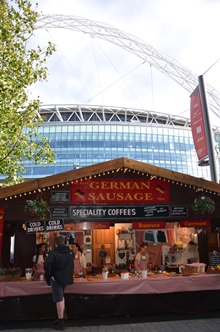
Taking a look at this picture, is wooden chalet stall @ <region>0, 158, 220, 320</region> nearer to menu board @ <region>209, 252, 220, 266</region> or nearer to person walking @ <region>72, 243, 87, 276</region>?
menu board @ <region>209, 252, 220, 266</region>

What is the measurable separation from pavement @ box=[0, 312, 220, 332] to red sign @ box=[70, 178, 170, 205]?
3013 mm

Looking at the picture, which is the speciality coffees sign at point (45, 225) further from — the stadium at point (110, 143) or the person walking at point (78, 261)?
the stadium at point (110, 143)

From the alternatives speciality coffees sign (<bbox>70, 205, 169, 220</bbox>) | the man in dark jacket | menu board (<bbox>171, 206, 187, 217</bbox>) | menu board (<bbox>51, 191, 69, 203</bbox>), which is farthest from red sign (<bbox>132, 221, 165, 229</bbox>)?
the man in dark jacket

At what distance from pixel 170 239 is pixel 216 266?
557 cm

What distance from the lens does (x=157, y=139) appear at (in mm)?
74500

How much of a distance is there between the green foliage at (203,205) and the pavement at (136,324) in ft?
8.43

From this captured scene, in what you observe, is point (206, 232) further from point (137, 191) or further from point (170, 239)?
point (137, 191)

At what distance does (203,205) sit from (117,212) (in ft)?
7.77

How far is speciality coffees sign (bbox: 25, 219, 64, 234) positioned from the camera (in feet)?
26.7

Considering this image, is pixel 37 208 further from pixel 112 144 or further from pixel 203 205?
pixel 112 144

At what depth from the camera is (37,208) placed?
309 inches

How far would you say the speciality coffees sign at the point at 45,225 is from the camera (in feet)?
26.7

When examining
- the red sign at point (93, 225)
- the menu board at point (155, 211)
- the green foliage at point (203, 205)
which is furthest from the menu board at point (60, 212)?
the green foliage at point (203, 205)

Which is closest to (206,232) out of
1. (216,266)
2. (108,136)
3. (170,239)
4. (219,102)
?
(170,239)
